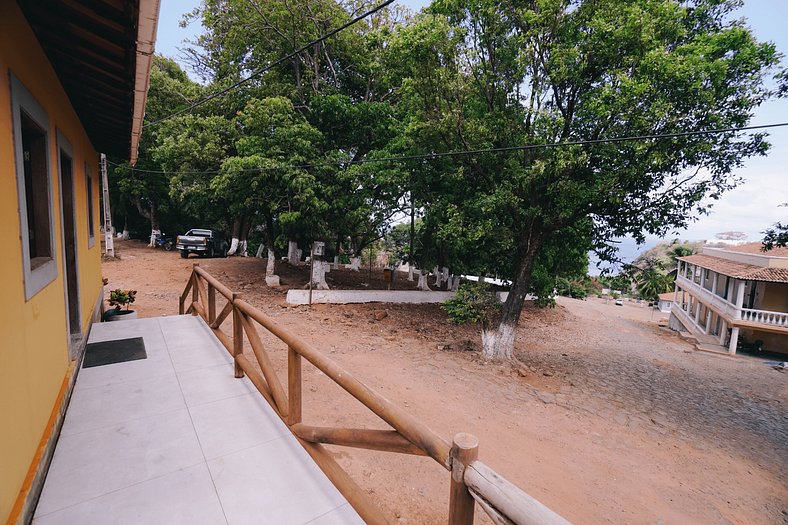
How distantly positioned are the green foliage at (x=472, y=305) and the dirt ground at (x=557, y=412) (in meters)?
1.14

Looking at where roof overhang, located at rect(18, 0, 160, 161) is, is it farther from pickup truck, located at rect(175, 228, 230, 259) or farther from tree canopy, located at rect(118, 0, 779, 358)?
pickup truck, located at rect(175, 228, 230, 259)

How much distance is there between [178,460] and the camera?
267 centimetres

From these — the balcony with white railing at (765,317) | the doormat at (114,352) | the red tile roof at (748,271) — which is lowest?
the balcony with white railing at (765,317)

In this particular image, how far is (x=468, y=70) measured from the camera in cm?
1011

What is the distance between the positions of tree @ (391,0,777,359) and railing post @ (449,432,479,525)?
7.71 m

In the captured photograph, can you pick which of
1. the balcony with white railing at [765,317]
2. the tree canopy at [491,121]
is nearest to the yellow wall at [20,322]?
the tree canopy at [491,121]

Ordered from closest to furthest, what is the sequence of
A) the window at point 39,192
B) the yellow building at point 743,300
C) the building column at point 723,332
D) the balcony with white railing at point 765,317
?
the window at point 39,192 → the balcony with white railing at point 765,317 → the yellow building at point 743,300 → the building column at point 723,332

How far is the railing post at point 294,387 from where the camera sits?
285 centimetres

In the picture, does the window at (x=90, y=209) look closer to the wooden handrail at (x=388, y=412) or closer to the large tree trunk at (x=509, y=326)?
the wooden handrail at (x=388, y=412)

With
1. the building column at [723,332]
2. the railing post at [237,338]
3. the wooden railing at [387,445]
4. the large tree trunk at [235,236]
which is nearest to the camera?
the wooden railing at [387,445]

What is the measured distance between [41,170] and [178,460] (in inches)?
114

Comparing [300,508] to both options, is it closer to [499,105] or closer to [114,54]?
[114,54]

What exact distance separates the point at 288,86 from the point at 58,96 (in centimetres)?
1202

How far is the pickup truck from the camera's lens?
19047mm
